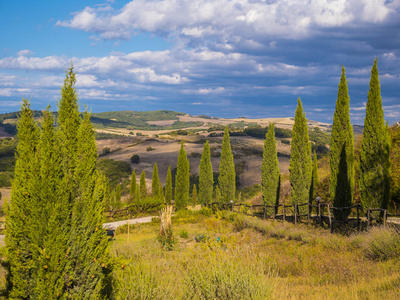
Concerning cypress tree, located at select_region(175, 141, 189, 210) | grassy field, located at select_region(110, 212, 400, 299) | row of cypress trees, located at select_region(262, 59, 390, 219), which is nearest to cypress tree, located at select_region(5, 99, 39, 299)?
grassy field, located at select_region(110, 212, 400, 299)

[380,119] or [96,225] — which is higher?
[380,119]

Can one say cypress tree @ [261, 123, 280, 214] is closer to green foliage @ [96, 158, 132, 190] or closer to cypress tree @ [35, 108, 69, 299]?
cypress tree @ [35, 108, 69, 299]

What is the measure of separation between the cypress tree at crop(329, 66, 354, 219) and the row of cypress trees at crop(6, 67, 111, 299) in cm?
1661

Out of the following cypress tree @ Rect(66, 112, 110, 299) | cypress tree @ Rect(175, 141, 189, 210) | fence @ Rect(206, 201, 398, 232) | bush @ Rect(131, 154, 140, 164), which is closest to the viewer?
cypress tree @ Rect(66, 112, 110, 299)

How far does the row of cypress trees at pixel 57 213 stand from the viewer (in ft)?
15.4

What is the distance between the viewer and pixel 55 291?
4637 mm

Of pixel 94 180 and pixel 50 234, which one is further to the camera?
pixel 94 180

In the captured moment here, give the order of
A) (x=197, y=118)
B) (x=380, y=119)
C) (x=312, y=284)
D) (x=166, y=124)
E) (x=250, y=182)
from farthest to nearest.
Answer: (x=197, y=118) < (x=166, y=124) < (x=250, y=182) < (x=380, y=119) < (x=312, y=284)

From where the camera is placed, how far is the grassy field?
6.21 meters

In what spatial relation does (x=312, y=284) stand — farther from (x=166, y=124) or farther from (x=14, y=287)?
(x=166, y=124)

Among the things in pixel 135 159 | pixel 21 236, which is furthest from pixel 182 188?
pixel 135 159

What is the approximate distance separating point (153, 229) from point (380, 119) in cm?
1360

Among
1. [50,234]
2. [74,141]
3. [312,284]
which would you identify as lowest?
[312,284]

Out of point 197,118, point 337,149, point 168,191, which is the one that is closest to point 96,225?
point 337,149
